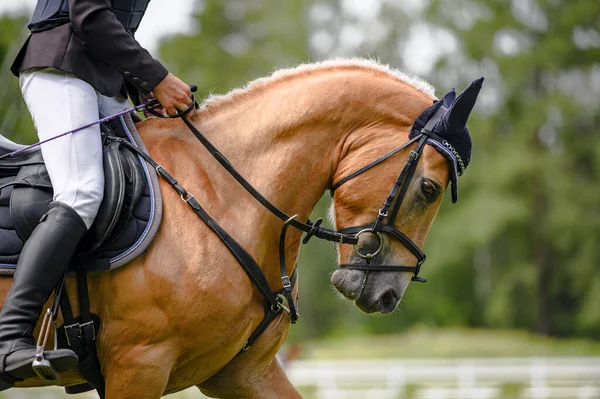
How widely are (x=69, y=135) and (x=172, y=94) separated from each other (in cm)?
61

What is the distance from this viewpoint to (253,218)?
498 cm

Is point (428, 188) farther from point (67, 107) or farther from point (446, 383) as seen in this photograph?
point (446, 383)

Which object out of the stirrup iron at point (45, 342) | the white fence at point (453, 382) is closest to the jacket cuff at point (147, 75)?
the stirrup iron at point (45, 342)

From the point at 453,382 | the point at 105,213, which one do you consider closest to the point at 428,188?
the point at 105,213

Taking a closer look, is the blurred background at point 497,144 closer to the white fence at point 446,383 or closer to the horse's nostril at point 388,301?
the white fence at point 446,383

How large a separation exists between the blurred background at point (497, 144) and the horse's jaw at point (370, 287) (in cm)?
2475

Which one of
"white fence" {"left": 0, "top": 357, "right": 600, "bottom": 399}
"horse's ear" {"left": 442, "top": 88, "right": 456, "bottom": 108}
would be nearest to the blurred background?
"white fence" {"left": 0, "top": 357, "right": 600, "bottom": 399}

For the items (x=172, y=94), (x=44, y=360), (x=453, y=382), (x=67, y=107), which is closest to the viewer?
(x=44, y=360)

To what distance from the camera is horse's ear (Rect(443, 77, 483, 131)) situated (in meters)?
4.98

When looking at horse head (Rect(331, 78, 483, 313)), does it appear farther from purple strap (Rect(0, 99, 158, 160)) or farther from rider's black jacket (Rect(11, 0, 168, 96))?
rider's black jacket (Rect(11, 0, 168, 96))

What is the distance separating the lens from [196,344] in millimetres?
4699

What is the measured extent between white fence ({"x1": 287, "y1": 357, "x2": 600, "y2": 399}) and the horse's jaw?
15.0 meters

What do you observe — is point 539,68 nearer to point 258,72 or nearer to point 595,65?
point 595,65

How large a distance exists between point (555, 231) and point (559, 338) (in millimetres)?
6091
